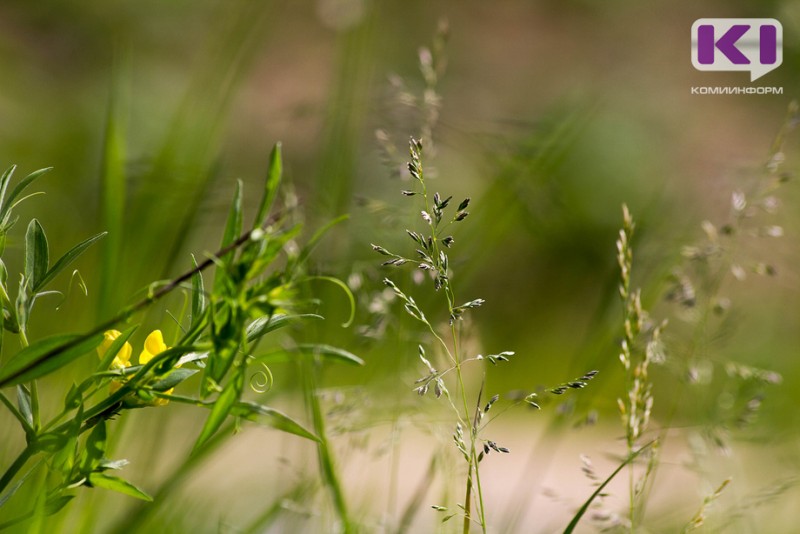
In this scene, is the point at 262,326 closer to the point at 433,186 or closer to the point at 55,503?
the point at 55,503

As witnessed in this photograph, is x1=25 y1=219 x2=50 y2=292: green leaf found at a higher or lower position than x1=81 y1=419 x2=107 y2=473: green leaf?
higher

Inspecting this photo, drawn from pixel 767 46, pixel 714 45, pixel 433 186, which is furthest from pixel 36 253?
pixel 433 186

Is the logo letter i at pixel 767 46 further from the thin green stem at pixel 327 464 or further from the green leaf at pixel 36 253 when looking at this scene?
the green leaf at pixel 36 253

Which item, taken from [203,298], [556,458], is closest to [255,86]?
[556,458]

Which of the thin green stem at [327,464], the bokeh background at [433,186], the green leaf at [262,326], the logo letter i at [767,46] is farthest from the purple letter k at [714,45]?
the green leaf at [262,326]

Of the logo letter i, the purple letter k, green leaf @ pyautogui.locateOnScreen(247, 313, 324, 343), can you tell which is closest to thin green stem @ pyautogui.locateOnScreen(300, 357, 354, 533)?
green leaf @ pyautogui.locateOnScreen(247, 313, 324, 343)

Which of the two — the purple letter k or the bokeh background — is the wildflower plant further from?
the purple letter k

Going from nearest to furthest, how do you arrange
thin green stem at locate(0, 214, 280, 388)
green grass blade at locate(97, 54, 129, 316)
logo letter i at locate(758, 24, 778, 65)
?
thin green stem at locate(0, 214, 280, 388) < green grass blade at locate(97, 54, 129, 316) < logo letter i at locate(758, 24, 778, 65)
